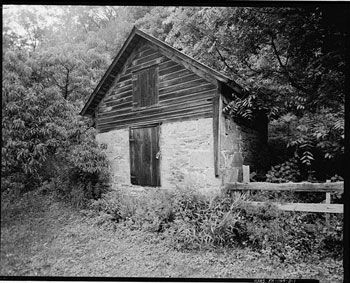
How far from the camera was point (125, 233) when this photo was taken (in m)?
3.61

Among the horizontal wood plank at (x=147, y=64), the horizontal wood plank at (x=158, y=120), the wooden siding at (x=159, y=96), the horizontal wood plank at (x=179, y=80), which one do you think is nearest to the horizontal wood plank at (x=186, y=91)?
the wooden siding at (x=159, y=96)

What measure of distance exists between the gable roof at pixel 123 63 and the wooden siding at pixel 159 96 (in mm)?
106

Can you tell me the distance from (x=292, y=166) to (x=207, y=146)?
53.3 inches

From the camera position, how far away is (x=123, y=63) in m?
4.96

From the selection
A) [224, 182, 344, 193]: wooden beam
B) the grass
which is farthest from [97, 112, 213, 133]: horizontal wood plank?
the grass

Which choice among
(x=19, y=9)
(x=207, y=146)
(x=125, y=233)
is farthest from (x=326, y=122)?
(x=19, y=9)

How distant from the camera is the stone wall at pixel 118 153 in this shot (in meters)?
4.57

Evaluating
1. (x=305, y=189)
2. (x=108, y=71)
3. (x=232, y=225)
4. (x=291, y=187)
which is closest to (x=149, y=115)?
(x=108, y=71)

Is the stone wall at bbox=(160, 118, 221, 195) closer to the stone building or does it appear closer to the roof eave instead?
the stone building

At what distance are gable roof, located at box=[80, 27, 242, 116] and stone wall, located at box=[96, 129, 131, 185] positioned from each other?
620mm

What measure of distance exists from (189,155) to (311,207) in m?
2.00

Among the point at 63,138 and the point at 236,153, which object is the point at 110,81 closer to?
the point at 63,138

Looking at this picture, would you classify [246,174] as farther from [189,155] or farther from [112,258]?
[112,258]

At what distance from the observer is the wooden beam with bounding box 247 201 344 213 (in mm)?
3079
